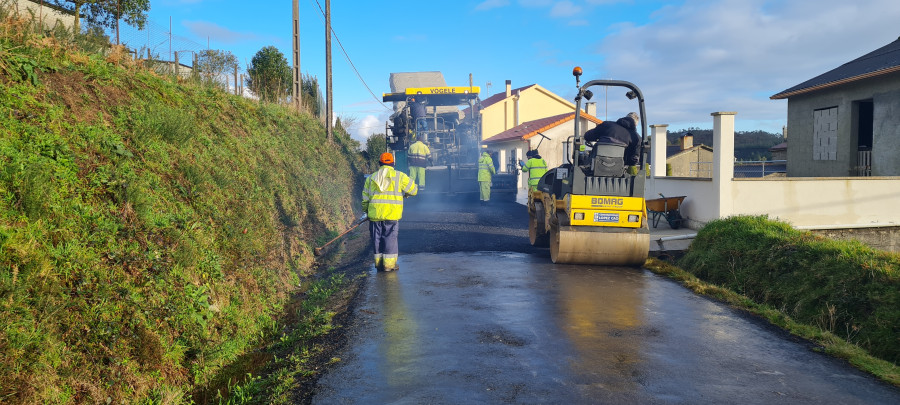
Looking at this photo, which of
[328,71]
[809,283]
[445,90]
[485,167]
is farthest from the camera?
[445,90]

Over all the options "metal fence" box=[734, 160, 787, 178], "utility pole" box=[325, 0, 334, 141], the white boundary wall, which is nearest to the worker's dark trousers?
the white boundary wall

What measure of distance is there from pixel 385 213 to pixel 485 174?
10.6 m

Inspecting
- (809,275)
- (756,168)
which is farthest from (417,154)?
(756,168)

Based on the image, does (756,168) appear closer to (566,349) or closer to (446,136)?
(446,136)

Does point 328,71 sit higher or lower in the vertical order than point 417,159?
higher

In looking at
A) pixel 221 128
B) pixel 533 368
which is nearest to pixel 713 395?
pixel 533 368

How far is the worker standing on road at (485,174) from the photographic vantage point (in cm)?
1828

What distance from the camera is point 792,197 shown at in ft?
37.1

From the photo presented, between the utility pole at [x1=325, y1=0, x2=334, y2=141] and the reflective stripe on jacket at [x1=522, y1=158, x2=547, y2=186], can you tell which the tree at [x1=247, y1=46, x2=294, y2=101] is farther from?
the reflective stripe on jacket at [x1=522, y1=158, x2=547, y2=186]

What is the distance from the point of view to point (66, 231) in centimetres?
392

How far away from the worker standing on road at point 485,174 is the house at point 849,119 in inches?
370

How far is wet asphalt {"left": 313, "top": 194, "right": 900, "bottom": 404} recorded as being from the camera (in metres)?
3.79

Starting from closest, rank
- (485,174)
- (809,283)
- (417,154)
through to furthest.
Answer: (809,283) → (485,174) → (417,154)

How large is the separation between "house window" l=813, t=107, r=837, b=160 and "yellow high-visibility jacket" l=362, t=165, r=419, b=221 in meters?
14.5
